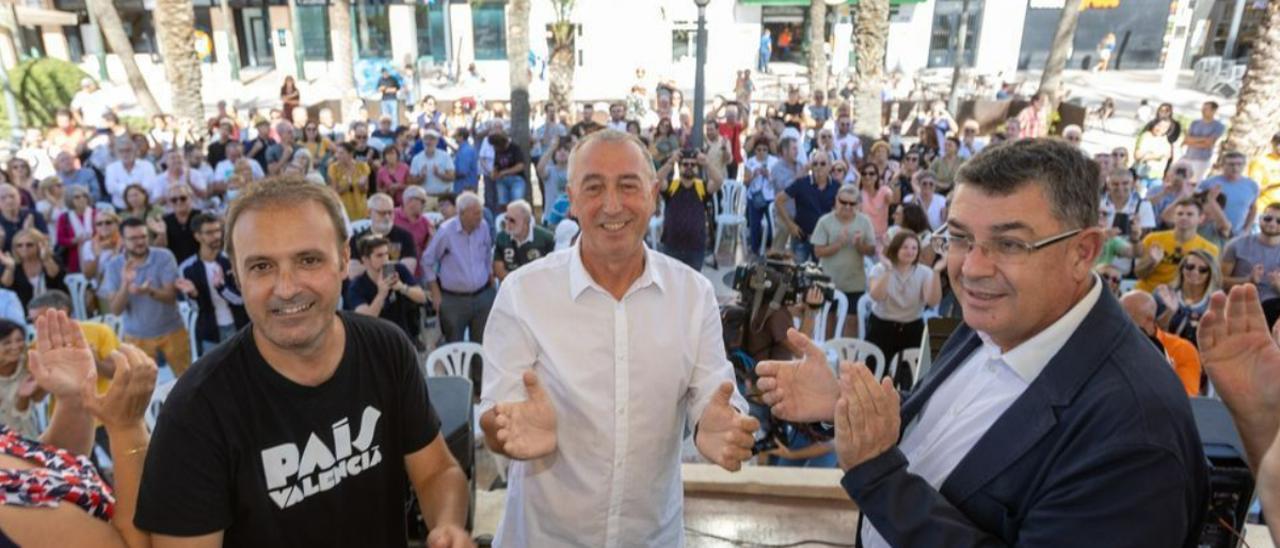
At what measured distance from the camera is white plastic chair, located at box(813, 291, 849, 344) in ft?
18.1

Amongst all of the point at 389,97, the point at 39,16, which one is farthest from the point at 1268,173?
the point at 39,16

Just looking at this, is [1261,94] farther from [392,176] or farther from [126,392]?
[126,392]

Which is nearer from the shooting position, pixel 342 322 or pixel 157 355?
pixel 342 322

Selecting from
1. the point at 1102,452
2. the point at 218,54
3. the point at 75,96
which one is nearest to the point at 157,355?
the point at 1102,452

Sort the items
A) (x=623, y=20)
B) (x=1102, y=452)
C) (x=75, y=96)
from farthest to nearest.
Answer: (x=623, y=20) < (x=75, y=96) < (x=1102, y=452)

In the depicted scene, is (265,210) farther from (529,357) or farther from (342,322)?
(529,357)

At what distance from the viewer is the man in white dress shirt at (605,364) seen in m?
1.99

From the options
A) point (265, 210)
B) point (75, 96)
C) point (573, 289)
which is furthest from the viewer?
point (75, 96)

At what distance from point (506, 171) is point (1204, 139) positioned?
364 inches

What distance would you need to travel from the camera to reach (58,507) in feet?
4.65

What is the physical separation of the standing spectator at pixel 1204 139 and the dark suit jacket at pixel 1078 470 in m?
11.1

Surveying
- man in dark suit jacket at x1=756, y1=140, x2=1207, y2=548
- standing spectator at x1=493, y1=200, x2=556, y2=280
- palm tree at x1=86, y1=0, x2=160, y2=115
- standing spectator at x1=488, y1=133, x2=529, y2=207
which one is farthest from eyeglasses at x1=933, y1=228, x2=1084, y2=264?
palm tree at x1=86, y1=0, x2=160, y2=115

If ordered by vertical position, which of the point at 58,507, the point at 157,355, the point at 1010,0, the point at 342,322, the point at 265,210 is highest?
the point at 1010,0

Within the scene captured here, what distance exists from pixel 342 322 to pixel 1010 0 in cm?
2932
